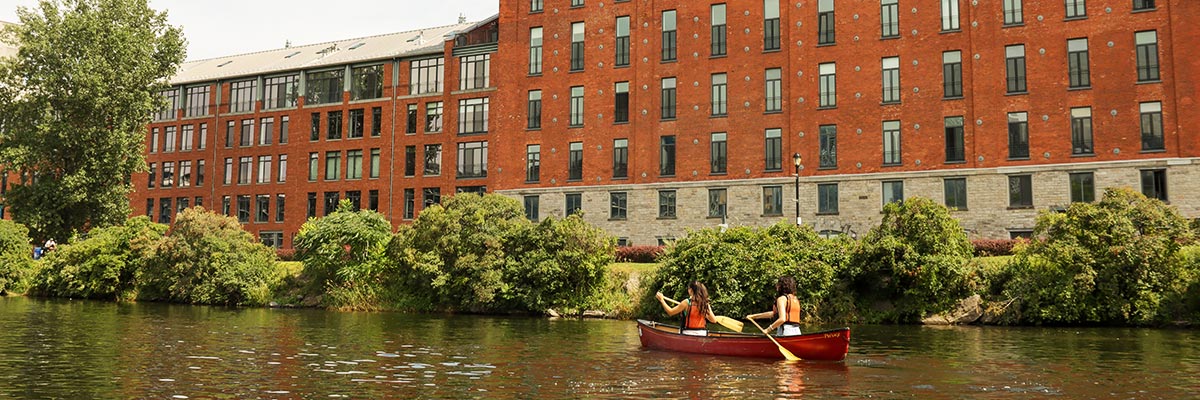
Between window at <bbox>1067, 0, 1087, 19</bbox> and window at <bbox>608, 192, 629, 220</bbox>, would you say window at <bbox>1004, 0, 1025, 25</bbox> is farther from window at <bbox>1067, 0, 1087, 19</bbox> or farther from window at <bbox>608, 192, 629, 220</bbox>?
window at <bbox>608, 192, 629, 220</bbox>

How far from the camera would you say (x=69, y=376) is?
17000mm

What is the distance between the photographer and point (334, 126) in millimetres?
71125

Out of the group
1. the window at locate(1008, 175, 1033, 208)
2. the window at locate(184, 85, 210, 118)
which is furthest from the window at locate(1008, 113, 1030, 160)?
the window at locate(184, 85, 210, 118)

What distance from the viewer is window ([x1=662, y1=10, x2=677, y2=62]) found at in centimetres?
5547

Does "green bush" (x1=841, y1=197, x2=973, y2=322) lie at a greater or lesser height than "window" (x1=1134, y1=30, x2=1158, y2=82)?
lesser

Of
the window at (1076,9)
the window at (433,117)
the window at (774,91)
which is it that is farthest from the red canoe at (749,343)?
the window at (433,117)

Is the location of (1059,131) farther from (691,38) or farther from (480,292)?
(480,292)

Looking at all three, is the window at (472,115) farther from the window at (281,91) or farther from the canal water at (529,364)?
the canal water at (529,364)

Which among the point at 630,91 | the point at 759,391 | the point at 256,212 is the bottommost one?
the point at 759,391

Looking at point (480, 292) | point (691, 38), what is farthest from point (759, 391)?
point (691, 38)

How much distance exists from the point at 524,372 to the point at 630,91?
38572mm

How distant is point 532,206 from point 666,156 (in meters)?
8.97

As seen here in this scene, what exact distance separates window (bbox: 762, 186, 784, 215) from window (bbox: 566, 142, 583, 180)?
36.6 ft

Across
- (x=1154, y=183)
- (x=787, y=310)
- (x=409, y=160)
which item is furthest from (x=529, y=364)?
(x=409, y=160)
